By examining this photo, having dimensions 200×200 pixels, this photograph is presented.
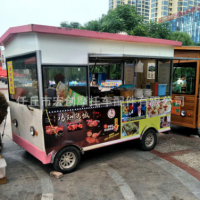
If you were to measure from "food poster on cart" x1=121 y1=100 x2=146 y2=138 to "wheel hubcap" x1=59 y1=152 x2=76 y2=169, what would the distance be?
4.26 ft

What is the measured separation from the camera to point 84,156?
4.98m

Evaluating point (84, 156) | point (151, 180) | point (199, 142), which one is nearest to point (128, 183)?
point (151, 180)

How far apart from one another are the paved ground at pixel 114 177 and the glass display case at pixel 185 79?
6.61 feet

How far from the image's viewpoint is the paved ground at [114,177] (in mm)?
3355

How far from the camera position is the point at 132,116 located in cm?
484

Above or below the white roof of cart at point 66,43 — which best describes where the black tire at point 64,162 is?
below

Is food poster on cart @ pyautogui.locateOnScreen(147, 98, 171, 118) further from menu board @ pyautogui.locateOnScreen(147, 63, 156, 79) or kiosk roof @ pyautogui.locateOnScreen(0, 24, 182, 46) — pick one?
kiosk roof @ pyautogui.locateOnScreen(0, 24, 182, 46)

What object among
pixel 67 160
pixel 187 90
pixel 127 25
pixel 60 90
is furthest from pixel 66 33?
pixel 127 25

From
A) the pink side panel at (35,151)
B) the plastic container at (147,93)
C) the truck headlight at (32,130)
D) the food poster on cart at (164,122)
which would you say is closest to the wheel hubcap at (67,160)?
the pink side panel at (35,151)

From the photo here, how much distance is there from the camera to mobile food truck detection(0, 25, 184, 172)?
3.60 m

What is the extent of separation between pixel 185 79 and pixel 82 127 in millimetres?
4285

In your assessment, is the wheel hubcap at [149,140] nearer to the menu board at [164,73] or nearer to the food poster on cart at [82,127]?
the food poster on cart at [82,127]

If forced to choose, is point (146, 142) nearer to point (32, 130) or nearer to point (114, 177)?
point (114, 177)

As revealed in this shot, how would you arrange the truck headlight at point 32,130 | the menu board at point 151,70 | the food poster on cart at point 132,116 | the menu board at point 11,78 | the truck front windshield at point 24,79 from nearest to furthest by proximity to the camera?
1. the truck front windshield at point 24,79
2. the truck headlight at point 32,130
3. the menu board at point 11,78
4. the food poster on cart at point 132,116
5. the menu board at point 151,70
